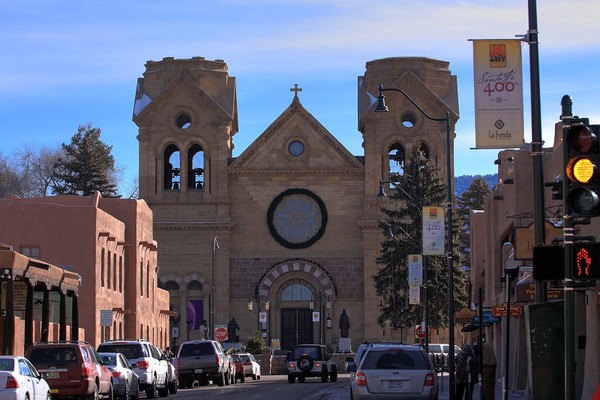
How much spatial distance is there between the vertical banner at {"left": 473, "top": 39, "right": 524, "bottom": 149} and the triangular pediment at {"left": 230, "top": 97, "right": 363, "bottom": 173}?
63038mm

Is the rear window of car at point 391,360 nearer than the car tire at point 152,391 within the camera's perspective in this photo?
Yes

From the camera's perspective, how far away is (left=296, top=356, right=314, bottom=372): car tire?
52.7 m

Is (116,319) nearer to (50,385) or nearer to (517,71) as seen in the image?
Result: (50,385)

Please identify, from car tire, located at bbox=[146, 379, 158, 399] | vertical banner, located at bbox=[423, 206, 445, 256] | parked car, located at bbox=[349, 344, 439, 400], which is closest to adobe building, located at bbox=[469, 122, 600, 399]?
parked car, located at bbox=[349, 344, 439, 400]

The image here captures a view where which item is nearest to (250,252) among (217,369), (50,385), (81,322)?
(81,322)

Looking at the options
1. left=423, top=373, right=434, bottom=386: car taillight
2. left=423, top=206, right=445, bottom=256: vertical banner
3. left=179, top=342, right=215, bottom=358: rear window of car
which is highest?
left=423, top=206, right=445, bottom=256: vertical banner

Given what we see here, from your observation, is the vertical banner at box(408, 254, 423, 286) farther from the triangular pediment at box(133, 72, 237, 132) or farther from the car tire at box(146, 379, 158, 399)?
the triangular pediment at box(133, 72, 237, 132)

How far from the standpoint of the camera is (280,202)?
276ft

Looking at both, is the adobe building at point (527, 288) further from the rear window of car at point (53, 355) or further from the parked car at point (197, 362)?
the parked car at point (197, 362)

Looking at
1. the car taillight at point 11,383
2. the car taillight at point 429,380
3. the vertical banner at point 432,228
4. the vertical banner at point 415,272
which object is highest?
the vertical banner at point 432,228

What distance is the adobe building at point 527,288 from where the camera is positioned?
18.9 meters

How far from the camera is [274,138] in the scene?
8412 centimetres

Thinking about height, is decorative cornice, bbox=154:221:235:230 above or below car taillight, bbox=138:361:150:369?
above

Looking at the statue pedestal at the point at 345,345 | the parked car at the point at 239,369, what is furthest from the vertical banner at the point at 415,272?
the statue pedestal at the point at 345,345
